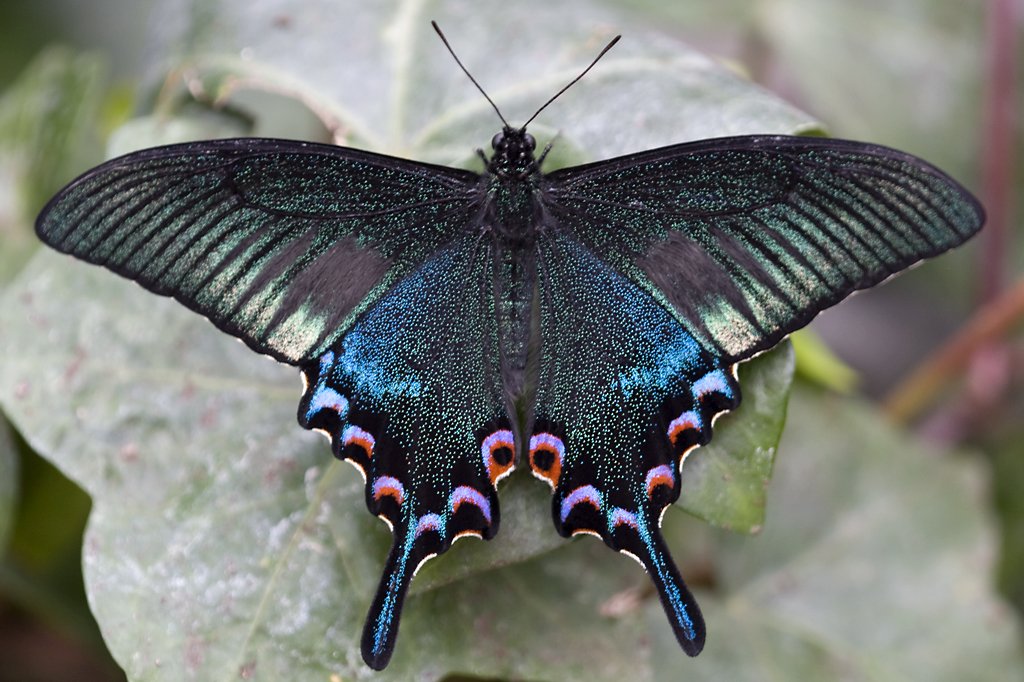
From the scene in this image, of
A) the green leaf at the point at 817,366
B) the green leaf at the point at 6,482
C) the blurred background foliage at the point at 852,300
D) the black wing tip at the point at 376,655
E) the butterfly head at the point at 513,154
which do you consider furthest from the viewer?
the blurred background foliage at the point at 852,300

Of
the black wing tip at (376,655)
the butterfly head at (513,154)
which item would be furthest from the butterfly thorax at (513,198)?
the black wing tip at (376,655)

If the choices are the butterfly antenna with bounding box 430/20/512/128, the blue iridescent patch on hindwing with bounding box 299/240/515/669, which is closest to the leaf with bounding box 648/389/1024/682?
the blue iridescent patch on hindwing with bounding box 299/240/515/669

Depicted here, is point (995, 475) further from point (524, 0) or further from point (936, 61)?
point (524, 0)

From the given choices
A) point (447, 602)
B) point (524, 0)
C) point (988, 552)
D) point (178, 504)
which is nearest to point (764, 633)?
point (988, 552)

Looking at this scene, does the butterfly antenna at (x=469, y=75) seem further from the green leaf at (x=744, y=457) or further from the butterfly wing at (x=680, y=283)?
the green leaf at (x=744, y=457)

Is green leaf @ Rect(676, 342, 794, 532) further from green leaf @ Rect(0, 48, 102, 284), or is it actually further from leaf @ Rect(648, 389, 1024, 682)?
green leaf @ Rect(0, 48, 102, 284)

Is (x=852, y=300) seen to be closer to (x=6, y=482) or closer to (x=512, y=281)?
(x=512, y=281)
